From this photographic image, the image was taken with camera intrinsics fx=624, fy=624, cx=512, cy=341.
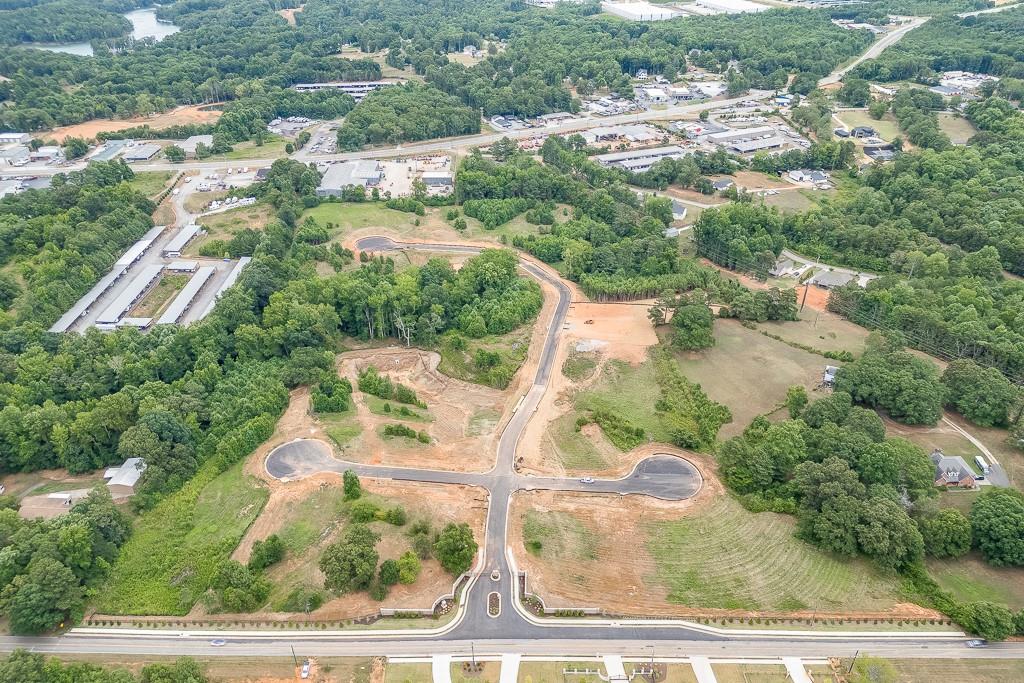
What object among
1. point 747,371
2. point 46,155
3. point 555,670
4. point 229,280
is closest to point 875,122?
point 747,371

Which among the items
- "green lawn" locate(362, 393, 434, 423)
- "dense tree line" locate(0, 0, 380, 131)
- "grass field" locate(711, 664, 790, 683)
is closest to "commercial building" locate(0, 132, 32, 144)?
"dense tree line" locate(0, 0, 380, 131)

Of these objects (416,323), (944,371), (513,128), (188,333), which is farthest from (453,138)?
(944,371)

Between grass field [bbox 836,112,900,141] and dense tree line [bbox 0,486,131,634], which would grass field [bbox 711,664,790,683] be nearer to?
dense tree line [bbox 0,486,131,634]

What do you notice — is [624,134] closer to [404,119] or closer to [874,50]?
[404,119]

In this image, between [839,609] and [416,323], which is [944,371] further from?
[416,323]

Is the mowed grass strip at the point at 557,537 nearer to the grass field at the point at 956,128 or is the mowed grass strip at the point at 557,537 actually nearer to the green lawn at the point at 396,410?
the green lawn at the point at 396,410

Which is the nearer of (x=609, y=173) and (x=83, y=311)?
(x=83, y=311)
